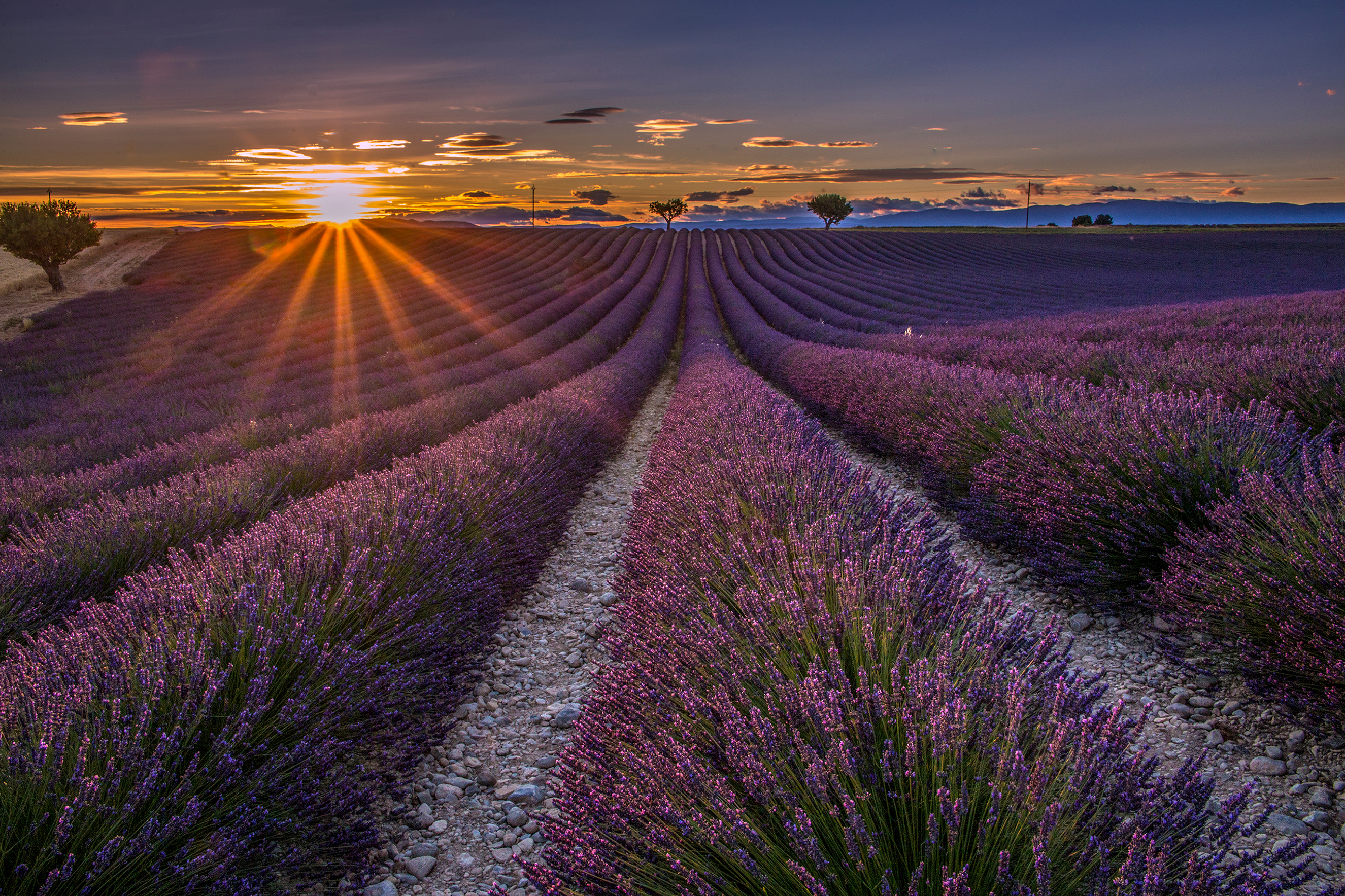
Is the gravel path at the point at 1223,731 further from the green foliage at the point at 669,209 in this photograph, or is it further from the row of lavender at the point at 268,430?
the green foliage at the point at 669,209

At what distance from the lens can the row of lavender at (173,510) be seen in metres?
2.97

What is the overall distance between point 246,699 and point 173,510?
2498 millimetres

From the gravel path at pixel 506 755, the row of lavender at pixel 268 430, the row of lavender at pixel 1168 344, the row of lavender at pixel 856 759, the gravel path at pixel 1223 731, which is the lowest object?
the gravel path at pixel 506 755

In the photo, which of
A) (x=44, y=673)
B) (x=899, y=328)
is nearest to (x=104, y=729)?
(x=44, y=673)

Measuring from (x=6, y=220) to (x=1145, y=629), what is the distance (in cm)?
3528

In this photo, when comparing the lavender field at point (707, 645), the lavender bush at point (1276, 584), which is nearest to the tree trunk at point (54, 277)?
the lavender field at point (707, 645)

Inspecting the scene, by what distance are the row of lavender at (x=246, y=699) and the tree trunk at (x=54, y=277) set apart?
3289cm

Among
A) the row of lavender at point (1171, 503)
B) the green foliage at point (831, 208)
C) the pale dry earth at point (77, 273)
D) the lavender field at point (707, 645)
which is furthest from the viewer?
the green foliage at point (831, 208)

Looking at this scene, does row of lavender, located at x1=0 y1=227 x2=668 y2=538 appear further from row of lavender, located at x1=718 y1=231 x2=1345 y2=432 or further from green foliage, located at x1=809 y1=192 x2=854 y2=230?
green foliage, located at x1=809 y1=192 x2=854 y2=230

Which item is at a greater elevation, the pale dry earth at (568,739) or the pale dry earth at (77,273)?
the pale dry earth at (77,273)

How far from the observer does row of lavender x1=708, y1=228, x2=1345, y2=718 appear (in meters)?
2.33

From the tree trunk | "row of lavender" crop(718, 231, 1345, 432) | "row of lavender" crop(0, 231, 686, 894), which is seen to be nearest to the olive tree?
the tree trunk

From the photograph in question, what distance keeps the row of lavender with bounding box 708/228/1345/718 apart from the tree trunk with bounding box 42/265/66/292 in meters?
34.6

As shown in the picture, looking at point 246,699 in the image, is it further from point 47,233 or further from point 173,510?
point 47,233
